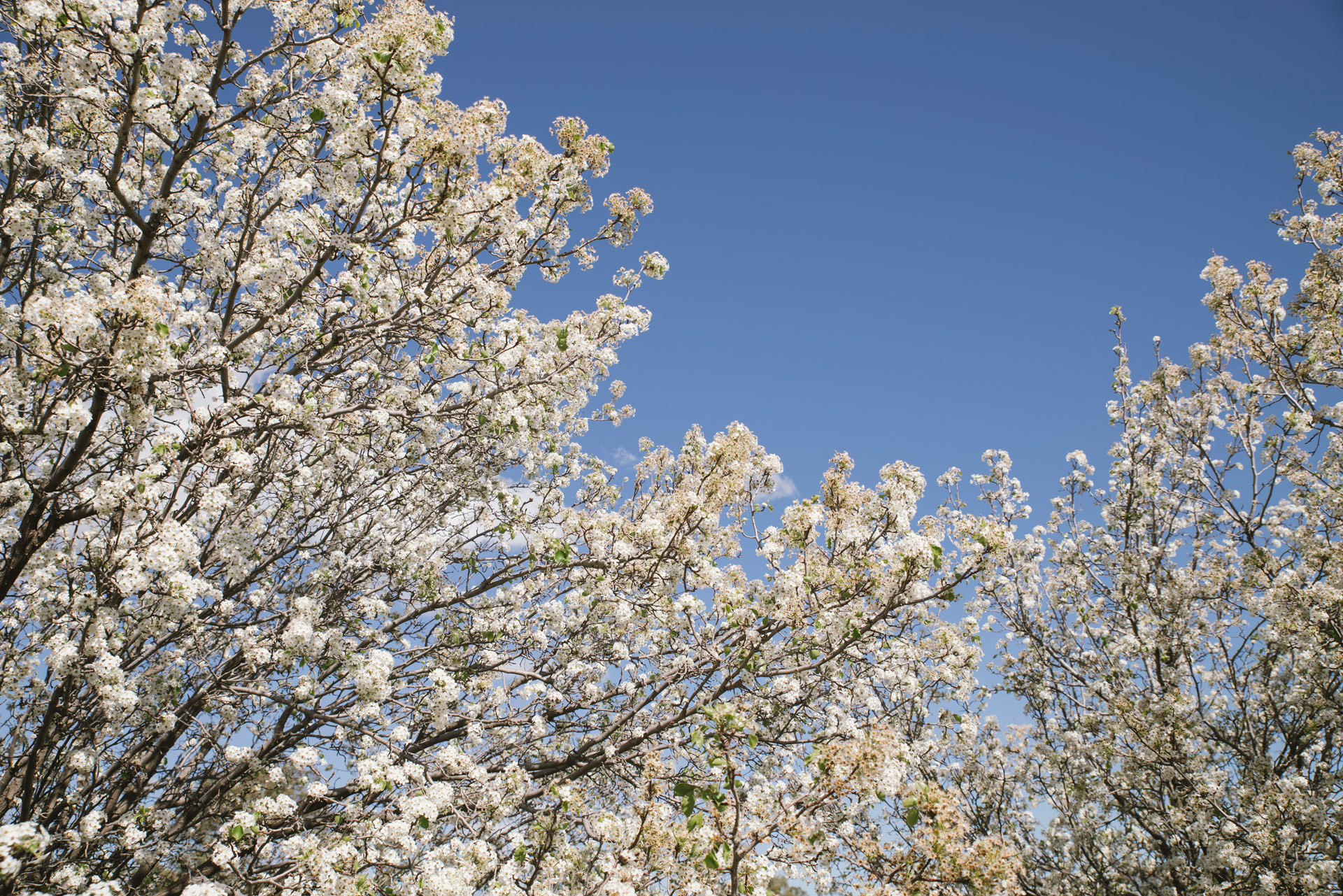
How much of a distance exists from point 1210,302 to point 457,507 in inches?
445

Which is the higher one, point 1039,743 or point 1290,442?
point 1290,442

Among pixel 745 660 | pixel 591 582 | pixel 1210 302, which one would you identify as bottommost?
pixel 745 660

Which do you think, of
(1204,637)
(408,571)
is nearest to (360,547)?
(408,571)

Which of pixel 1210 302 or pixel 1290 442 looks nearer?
pixel 1290 442

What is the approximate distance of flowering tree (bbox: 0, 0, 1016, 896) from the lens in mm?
4691

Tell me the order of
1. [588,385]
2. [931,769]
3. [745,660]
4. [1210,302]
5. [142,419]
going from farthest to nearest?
[931,769], [1210,302], [588,385], [745,660], [142,419]

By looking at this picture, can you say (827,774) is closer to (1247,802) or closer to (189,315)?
(189,315)

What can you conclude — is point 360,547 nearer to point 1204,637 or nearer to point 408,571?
point 408,571

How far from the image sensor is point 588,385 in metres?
7.61

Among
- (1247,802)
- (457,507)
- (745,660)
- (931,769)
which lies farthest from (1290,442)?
(457,507)

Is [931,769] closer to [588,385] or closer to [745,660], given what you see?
[745,660]

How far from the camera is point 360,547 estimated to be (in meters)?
6.73

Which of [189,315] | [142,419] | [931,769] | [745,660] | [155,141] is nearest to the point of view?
[142,419]

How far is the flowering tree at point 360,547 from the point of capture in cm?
469
